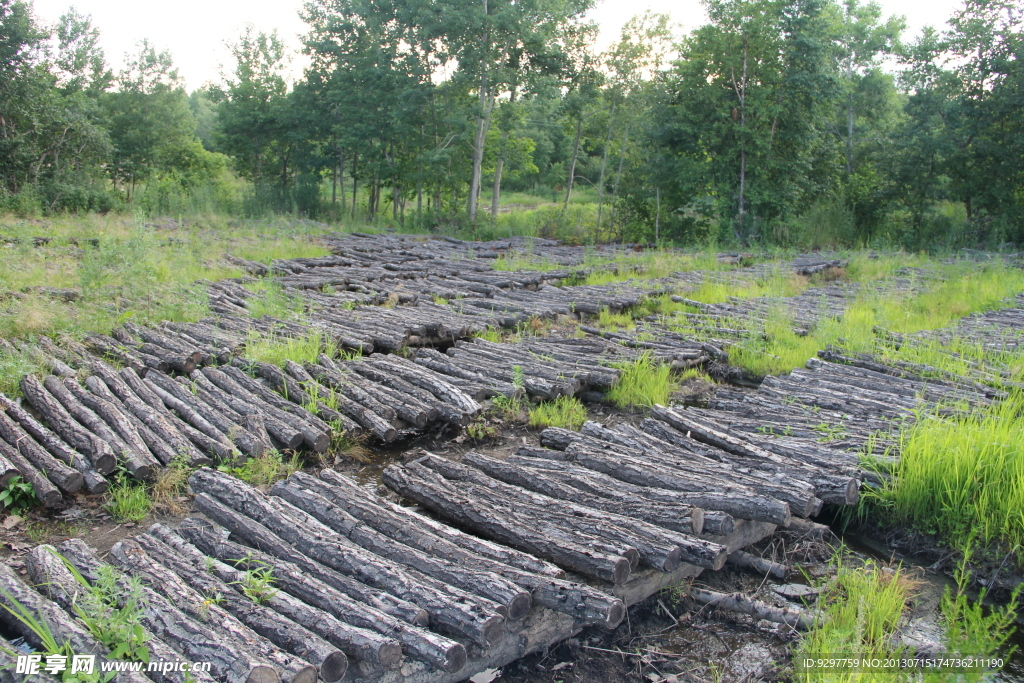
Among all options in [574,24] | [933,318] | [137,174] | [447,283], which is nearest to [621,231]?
[574,24]

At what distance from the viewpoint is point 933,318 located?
9742 millimetres

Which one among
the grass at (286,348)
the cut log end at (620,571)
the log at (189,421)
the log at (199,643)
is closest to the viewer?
the log at (199,643)

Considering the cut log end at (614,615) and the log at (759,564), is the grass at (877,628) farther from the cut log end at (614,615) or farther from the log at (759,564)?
the cut log end at (614,615)

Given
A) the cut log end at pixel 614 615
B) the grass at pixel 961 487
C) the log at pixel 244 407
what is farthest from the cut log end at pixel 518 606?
the log at pixel 244 407

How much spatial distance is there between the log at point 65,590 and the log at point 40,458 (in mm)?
960

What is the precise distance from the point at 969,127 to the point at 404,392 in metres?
21.1

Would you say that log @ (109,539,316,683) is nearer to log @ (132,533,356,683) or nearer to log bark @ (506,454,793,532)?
log @ (132,533,356,683)

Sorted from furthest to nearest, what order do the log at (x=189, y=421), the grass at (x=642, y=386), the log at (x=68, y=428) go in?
1. the grass at (x=642, y=386)
2. the log at (x=189, y=421)
3. the log at (x=68, y=428)

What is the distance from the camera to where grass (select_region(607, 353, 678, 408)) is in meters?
6.89

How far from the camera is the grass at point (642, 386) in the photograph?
6.89 m

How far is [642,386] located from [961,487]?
10.2 feet

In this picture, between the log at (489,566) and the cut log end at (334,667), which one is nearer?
the cut log end at (334,667)

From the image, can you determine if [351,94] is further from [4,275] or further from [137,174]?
[4,275]

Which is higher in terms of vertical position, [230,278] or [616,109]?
[616,109]
